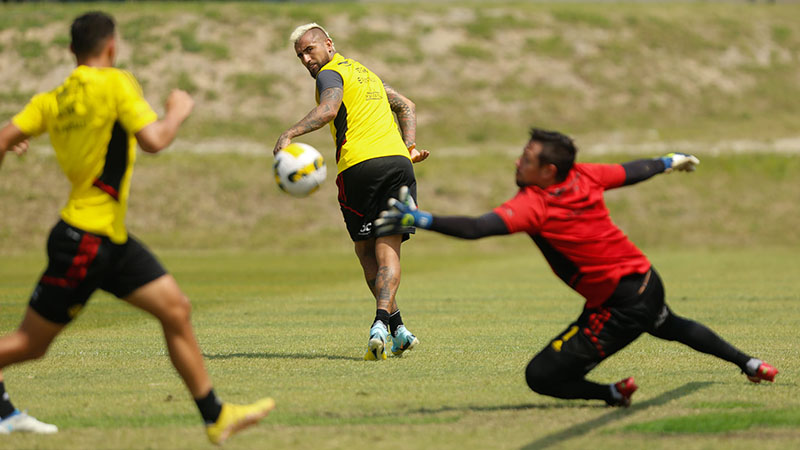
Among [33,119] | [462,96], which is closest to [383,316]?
[33,119]

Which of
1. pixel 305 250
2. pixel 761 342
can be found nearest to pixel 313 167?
pixel 761 342

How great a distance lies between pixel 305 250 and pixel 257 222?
313cm

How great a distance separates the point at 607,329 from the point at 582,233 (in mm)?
625

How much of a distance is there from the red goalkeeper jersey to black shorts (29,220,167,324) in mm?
2159

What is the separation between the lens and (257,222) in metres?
34.3

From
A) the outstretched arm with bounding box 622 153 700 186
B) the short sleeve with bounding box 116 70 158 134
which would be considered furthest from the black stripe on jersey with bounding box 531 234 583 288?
the short sleeve with bounding box 116 70 158 134

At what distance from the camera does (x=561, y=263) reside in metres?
6.37

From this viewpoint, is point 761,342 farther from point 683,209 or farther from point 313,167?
point 683,209

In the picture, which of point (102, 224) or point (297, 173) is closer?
point (102, 224)

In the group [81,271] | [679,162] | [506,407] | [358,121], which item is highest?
[679,162]

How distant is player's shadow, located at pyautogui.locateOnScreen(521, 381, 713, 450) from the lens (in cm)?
565

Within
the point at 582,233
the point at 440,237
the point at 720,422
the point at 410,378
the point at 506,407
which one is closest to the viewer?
the point at 720,422

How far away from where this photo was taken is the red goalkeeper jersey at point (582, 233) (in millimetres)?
6199

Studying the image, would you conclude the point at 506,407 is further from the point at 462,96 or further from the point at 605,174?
the point at 462,96
